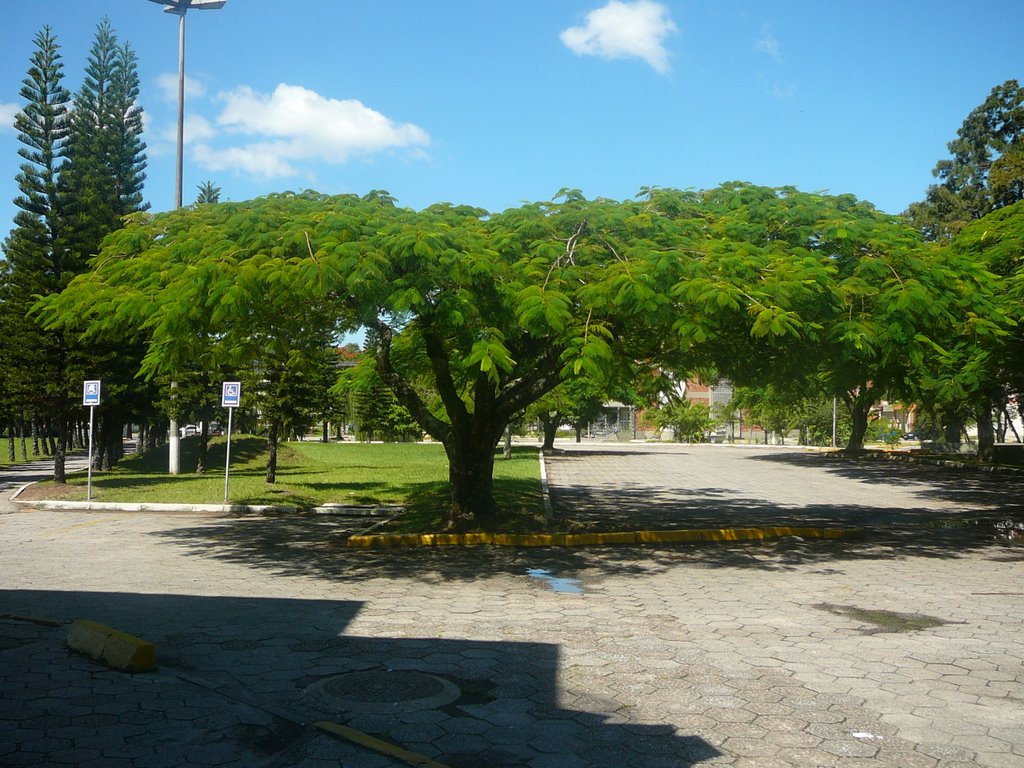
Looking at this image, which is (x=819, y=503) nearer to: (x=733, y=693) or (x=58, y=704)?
(x=733, y=693)

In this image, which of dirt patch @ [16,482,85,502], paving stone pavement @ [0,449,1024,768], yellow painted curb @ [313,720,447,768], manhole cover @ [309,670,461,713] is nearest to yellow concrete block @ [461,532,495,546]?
paving stone pavement @ [0,449,1024,768]

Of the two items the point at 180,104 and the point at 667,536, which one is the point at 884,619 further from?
the point at 180,104

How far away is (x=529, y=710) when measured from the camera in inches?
220

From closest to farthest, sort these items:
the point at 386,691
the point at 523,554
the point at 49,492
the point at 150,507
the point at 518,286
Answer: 1. the point at 386,691
2. the point at 518,286
3. the point at 523,554
4. the point at 150,507
5. the point at 49,492

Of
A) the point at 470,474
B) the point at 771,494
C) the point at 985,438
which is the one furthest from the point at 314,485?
the point at 985,438

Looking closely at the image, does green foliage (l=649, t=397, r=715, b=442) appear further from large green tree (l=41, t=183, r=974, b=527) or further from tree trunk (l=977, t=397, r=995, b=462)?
large green tree (l=41, t=183, r=974, b=527)

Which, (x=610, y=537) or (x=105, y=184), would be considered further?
(x=105, y=184)

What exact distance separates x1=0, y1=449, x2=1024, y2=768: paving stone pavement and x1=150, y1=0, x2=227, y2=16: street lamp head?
17.6 metres

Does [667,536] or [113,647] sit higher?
[113,647]

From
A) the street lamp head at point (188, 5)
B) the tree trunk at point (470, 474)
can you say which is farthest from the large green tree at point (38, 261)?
the tree trunk at point (470, 474)

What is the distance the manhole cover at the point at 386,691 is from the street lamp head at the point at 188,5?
935 inches

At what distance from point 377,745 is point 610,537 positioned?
31.1ft

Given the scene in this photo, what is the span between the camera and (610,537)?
14070 mm

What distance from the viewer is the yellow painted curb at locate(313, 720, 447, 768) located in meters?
4.65
